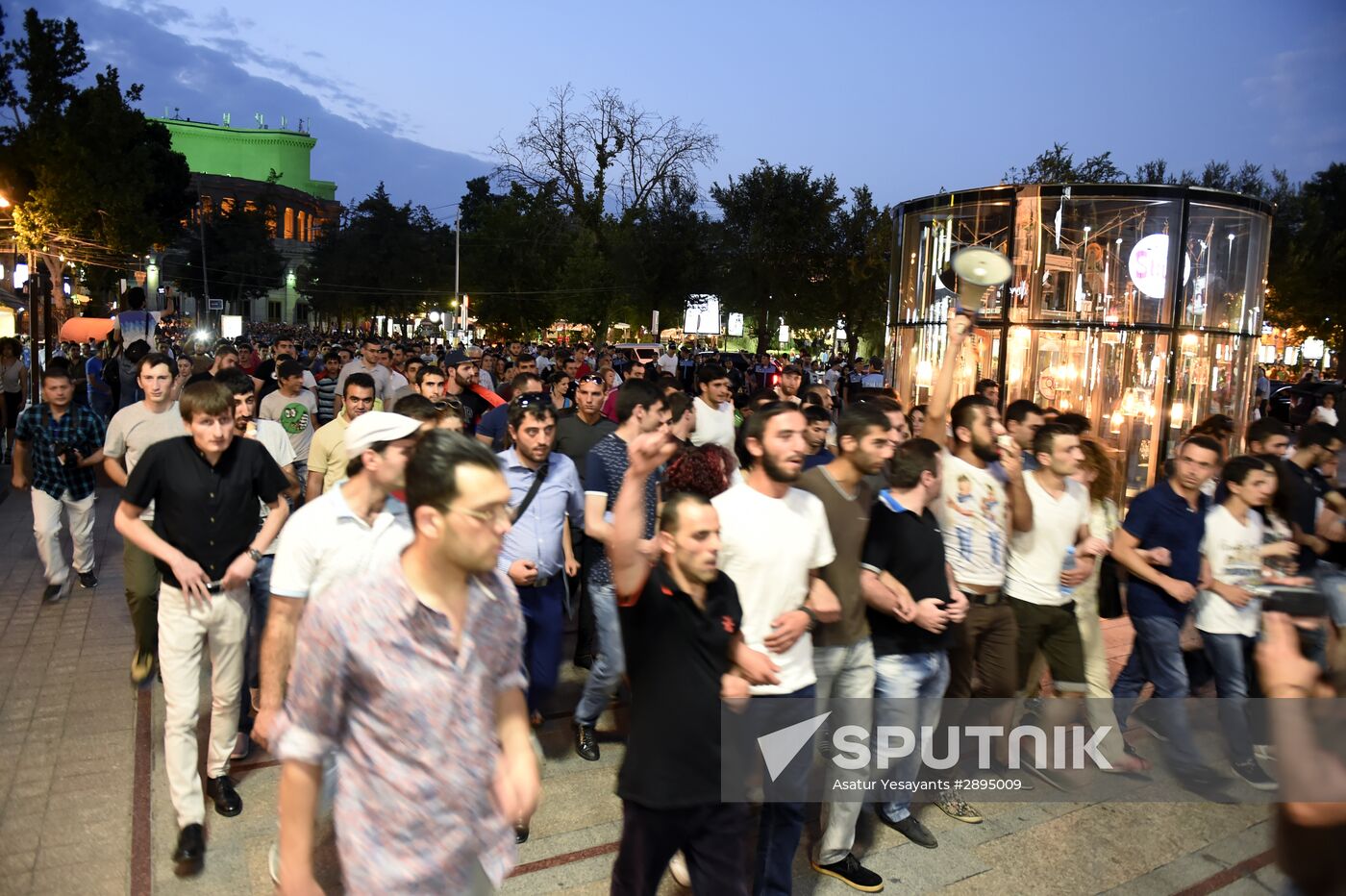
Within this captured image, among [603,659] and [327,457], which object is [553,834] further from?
[327,457]

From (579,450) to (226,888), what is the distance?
347 centimetres

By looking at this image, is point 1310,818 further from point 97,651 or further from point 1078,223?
point 1078,223

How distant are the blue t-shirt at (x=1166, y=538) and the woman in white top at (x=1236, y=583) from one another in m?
0.06

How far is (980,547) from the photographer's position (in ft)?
15.5

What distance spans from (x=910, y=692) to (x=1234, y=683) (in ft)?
6.98

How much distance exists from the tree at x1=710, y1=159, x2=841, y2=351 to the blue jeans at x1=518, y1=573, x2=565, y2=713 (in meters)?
32.5

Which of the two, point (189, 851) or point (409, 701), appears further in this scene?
point (189, 851)

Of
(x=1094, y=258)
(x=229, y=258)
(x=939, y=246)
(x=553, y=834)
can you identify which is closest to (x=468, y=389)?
(x=553, y=834)

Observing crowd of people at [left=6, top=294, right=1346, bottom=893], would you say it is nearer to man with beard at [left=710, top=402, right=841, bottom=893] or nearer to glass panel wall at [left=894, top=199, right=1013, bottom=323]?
man with beard at [left=710, top=402, right=841, bottom=893]

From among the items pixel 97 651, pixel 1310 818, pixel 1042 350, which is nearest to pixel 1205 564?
pixel 1310 818

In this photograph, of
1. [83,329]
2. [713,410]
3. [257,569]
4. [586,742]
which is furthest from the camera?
[83,329]

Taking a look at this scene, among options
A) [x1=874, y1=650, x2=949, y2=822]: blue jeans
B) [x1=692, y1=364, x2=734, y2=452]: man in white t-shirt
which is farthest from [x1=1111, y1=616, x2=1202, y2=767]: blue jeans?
[x1=692, y1=364, x2=734, y2=452]: man in white t-shirt

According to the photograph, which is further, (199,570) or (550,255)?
(550,255)

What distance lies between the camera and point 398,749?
2158 millimetres
